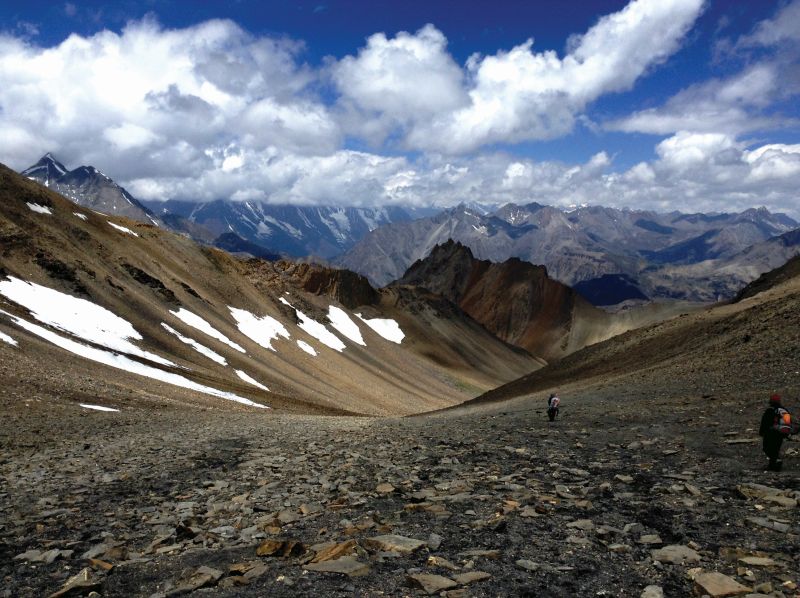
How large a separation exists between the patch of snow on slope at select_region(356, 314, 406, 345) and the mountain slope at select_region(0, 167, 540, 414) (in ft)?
97.2

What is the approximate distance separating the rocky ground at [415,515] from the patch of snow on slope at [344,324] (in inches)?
4151

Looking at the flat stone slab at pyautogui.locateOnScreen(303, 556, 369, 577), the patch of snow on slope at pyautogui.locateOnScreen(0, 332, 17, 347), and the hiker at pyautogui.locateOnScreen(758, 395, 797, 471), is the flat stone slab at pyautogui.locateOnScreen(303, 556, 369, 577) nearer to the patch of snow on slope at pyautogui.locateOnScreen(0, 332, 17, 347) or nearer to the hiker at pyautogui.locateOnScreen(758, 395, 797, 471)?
the hiker at pyautogui.locateOnScreen(758, 395, 797, 471)

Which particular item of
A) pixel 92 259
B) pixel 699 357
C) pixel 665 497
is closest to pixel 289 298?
pixel 92 259

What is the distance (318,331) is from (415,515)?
10503cm

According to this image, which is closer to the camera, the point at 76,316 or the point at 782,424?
the point at 782,424

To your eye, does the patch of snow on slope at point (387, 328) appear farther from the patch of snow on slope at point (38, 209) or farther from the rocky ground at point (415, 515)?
the rocky ground at point (415, 515)

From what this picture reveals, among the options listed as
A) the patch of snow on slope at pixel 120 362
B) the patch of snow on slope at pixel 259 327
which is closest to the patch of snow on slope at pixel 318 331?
the patch of snow on slope at pixel 259 327

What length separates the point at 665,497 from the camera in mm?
11445

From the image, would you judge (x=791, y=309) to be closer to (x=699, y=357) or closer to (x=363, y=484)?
(x=699, y=357)

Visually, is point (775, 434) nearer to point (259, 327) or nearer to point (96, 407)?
point (96, 407)

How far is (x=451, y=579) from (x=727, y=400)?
18739 mm

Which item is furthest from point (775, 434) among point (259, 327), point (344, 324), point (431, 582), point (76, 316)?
point (344, 324)

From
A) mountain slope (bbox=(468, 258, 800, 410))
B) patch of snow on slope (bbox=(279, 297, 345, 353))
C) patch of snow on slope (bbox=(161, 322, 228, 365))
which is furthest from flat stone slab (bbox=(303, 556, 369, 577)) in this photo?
patch of snow on slope (bbox=(279, 297, 345, 353))

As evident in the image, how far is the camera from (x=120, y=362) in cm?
4584
